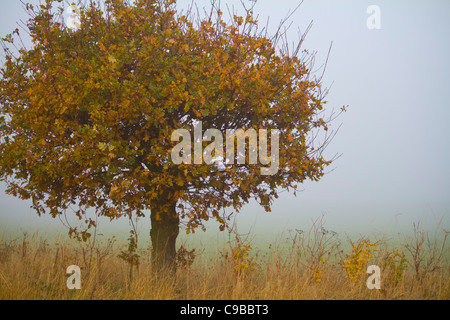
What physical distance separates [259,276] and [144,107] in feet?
14.4

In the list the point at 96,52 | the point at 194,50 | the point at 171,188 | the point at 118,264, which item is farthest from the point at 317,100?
the point at 118,264

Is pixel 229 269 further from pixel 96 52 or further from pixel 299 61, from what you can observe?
pixel 96 52

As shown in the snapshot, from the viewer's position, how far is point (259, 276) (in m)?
9.04

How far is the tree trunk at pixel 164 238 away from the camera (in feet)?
31.3

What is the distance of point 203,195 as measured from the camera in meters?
8.84

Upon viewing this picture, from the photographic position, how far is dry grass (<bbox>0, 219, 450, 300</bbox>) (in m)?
8.07

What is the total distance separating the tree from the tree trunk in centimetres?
3

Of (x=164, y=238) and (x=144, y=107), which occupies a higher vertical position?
(x=144, y=107)

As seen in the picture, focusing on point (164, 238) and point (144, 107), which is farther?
point (164, 238)

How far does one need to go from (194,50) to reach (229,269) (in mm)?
4744

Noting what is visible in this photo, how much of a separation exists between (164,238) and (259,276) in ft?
7.91

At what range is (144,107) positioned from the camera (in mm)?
7680

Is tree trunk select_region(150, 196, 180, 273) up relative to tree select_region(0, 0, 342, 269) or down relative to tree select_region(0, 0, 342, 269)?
down

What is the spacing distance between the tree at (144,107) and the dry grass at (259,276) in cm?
85
